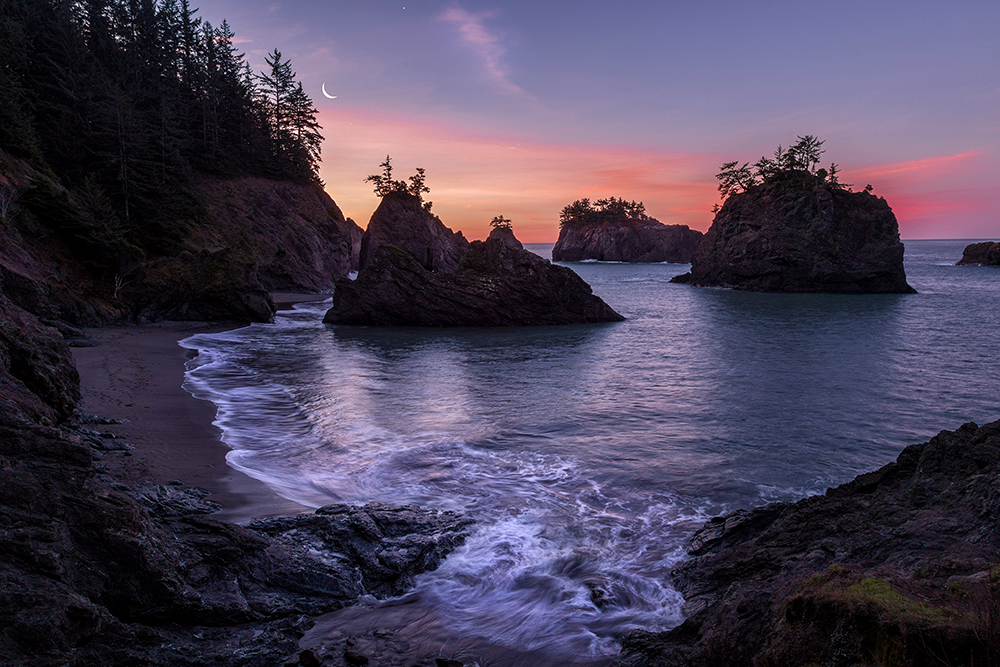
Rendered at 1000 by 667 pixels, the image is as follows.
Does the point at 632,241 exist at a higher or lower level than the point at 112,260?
higher

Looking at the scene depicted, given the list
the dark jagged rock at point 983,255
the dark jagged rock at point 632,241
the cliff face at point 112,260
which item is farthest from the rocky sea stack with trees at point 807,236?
the dark jagged rock at point 632,241

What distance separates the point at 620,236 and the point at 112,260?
133863 mm

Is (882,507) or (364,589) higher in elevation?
(882,507)

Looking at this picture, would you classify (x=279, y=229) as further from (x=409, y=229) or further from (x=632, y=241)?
(x=632, y=241)

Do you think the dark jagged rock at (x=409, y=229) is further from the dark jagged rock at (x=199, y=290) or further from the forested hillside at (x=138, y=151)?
the dark jagged rock at (x=199, y=290)

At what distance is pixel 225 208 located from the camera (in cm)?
4556

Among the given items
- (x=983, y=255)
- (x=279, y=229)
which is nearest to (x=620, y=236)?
(x=983, y=255)

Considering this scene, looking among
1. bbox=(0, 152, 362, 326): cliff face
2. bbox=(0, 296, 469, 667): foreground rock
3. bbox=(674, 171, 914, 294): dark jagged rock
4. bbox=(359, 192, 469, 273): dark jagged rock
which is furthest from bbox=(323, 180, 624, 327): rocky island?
bbox=(674, 171, 914, 294): dark jagged rock

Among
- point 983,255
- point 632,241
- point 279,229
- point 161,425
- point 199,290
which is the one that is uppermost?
point 632,241

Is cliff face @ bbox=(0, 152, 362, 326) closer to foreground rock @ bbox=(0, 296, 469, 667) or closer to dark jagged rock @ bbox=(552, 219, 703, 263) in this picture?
foreground rock @ bbox=(0, 296, 469, 667)

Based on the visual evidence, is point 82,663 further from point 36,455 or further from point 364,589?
point 364,589

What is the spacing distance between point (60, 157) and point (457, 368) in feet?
96.3

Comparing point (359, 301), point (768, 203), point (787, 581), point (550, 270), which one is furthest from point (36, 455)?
point (768, 203)

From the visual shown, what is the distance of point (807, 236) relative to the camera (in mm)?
61469
